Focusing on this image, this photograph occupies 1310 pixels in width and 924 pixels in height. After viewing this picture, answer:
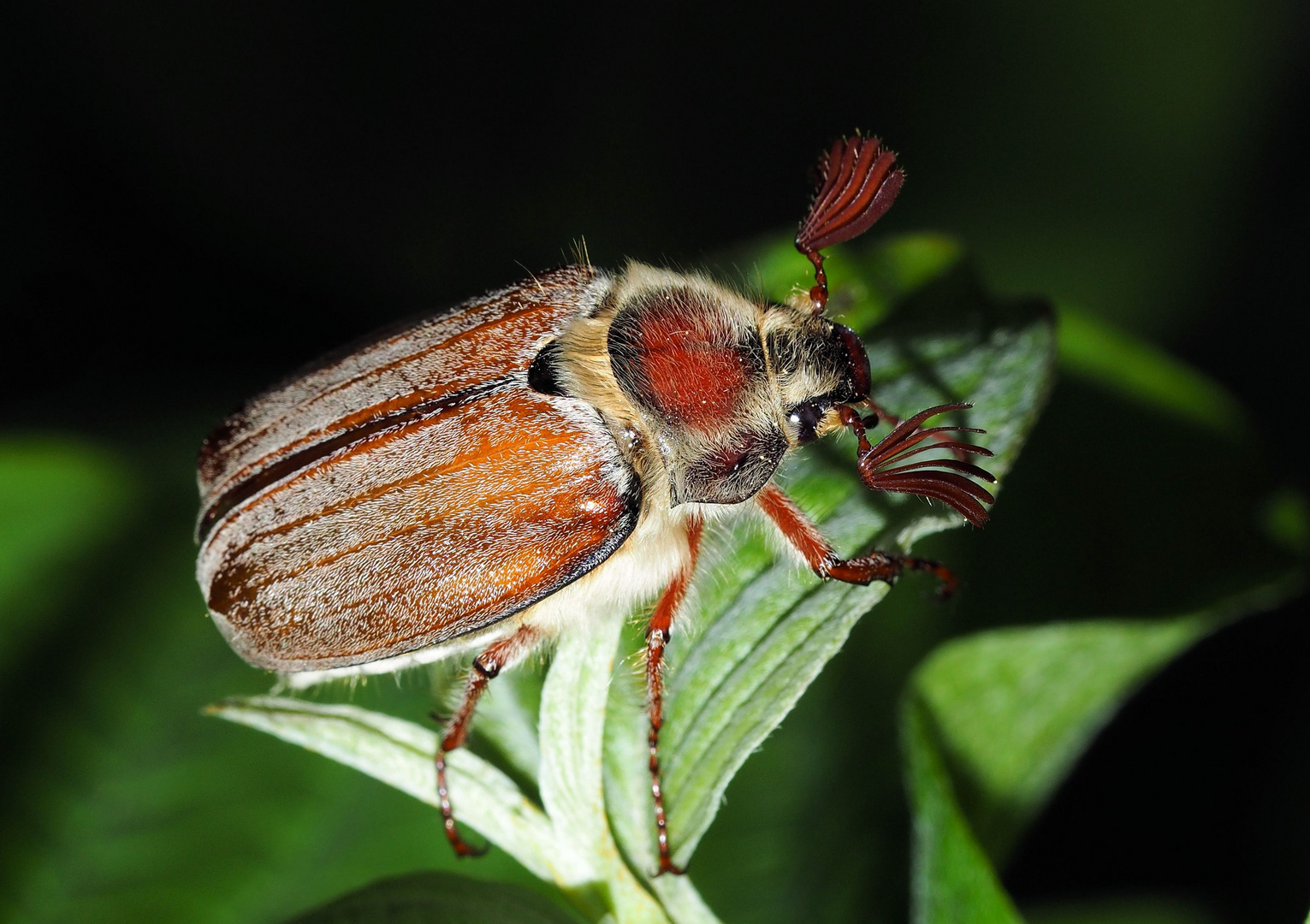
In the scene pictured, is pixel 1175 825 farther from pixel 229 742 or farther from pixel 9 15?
pixel 9 15

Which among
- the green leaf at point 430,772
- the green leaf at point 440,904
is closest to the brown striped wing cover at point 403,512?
the green leaf at point 430,772

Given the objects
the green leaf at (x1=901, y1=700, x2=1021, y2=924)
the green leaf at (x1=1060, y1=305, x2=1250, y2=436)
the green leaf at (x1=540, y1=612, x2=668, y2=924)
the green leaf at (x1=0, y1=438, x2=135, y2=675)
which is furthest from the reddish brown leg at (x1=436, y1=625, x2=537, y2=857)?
the green leaf at (x1=1060, y1=305, x2=1250, y2=436)

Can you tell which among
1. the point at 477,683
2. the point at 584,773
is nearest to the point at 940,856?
the point at 584,773

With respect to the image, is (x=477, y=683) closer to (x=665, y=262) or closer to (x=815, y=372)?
(x=815, y=372)

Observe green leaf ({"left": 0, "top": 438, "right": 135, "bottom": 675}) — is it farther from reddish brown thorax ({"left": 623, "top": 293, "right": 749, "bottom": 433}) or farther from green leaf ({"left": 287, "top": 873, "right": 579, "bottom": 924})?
green leaf ({"left": 287, "top": 873, "right": 579, "bottom": 924})

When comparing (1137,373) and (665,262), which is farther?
(665,262)

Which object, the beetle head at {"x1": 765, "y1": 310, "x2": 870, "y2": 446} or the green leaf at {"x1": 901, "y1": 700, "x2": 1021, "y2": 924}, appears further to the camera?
the beetle head at {"x1": 765, "y1": 310, "x2": 870, "y2": 446}

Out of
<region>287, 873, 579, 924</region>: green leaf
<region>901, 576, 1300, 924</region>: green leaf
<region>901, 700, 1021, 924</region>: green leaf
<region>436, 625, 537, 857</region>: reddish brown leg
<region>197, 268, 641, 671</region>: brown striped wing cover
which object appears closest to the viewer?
<region>287, 873, 579, 924</region>: green leaf
